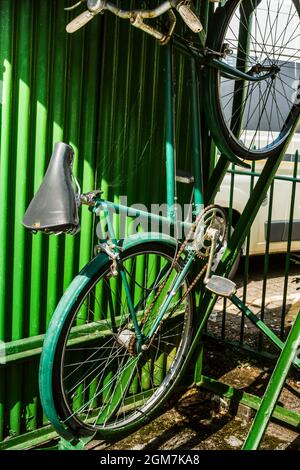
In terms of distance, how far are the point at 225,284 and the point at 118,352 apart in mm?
607

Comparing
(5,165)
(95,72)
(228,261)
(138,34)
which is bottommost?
(228,261)

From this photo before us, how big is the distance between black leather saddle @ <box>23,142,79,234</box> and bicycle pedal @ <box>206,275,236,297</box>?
2.75ft

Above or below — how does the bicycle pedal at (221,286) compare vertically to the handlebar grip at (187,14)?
below

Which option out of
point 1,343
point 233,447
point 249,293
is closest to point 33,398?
point 1,343

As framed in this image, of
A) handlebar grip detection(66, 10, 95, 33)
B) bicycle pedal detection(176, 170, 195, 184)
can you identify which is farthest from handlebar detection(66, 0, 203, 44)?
bicycle pedal detection(176, 170, 195, 184)

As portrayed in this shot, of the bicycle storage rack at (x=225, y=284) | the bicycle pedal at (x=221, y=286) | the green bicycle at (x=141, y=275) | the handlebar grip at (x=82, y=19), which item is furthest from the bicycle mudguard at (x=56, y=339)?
the handlebar grip at (x=82, y=19)

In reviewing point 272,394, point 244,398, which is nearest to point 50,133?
point 272,394

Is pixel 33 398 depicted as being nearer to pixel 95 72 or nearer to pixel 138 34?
pixel 95 72

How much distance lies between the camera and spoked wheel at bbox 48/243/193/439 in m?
2.62

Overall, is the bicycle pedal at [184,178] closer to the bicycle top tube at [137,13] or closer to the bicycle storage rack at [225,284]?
the bicycle storage rack at [225,284]

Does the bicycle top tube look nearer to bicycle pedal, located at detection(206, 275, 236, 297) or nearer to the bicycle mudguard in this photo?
the bicycle mudguard

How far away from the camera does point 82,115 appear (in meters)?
2.91

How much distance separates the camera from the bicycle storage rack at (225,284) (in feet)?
7.63
